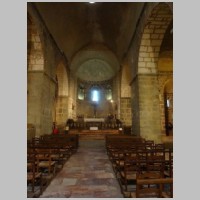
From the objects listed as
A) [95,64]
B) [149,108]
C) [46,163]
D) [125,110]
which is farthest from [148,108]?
[95,64]

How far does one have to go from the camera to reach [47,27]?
12.1 meters

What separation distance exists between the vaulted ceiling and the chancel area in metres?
0.06

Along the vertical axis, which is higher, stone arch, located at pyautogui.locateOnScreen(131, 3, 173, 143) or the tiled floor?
stone arch, located at pyautogui.locateOnScreen(131, 3, 173, 143)

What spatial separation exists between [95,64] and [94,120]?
859 centimetres

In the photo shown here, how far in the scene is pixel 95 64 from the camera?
25.1 meters

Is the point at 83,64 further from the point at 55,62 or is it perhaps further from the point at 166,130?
the point at 166,130

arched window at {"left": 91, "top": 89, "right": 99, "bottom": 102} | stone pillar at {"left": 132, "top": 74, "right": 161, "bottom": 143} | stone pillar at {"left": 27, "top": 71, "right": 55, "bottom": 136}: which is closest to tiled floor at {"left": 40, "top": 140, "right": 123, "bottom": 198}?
stone pillar at {"left": 132, "top": 74, "right": 161, "bottom": 143}

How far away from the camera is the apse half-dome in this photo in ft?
67.1

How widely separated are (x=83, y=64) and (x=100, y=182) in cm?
2073

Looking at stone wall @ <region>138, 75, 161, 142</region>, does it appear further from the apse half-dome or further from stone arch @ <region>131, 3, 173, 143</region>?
the apse half-dome

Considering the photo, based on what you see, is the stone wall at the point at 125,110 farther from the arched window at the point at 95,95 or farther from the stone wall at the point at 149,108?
the stone wall at the point at 149,108

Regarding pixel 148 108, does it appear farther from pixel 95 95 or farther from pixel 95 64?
pixel 95 95

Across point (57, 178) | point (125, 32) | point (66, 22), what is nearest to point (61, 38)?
point (66, 22)

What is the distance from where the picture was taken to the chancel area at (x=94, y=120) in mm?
4475
